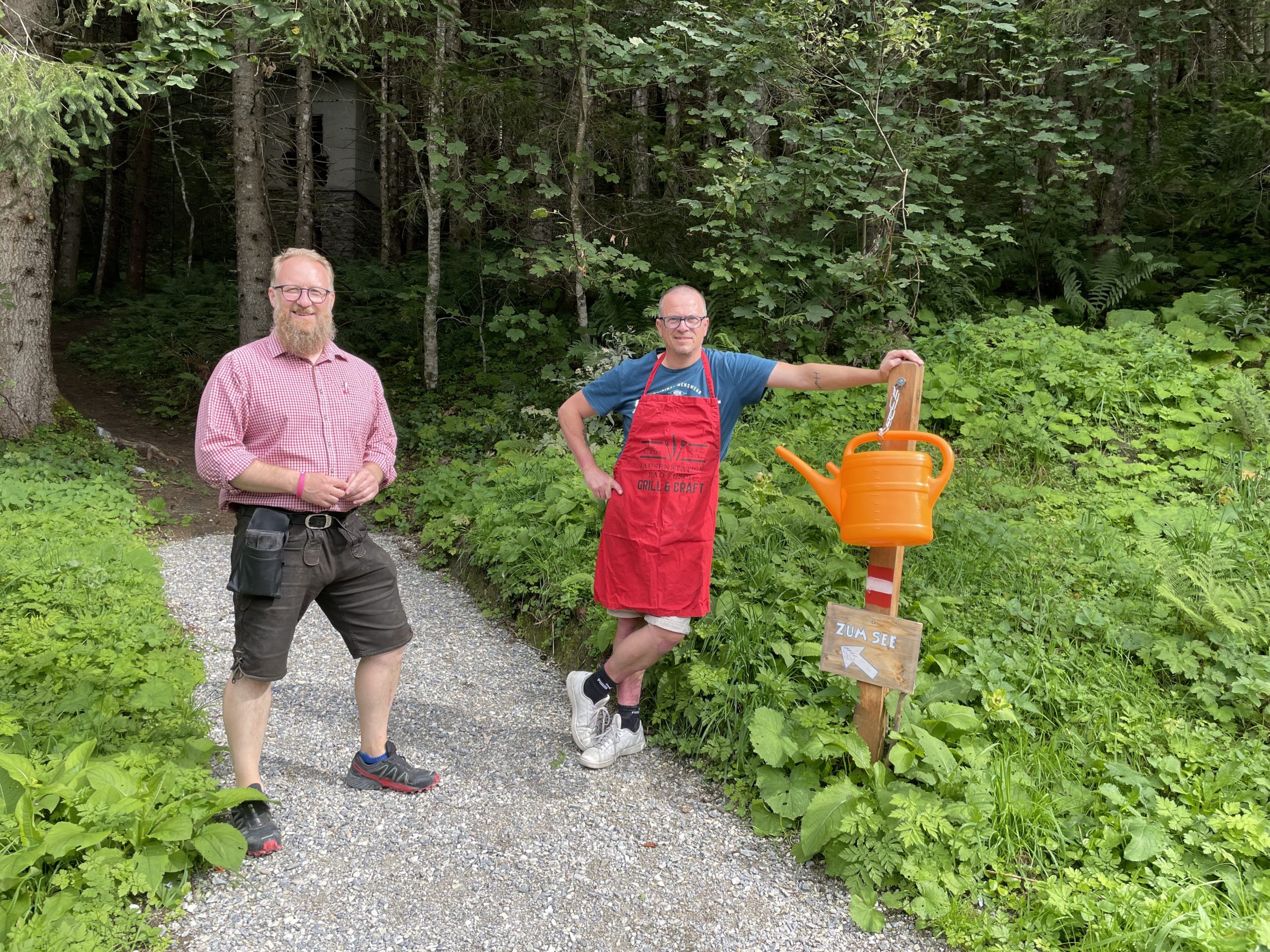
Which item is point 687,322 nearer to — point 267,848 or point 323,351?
point 323,351

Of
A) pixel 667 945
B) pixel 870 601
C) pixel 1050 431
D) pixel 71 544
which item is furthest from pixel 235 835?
pixel 1050 431

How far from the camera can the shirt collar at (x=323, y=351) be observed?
3.10 meters

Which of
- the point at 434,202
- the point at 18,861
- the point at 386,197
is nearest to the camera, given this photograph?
the point at 18,861

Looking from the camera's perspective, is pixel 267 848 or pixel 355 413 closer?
pixel 267 848

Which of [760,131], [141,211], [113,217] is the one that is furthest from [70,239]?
[760,131]

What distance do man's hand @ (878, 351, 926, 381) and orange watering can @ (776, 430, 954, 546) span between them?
25cm

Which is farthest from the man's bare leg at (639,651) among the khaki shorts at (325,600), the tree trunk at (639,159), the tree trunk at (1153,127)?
the tree trunk at (1153,127)

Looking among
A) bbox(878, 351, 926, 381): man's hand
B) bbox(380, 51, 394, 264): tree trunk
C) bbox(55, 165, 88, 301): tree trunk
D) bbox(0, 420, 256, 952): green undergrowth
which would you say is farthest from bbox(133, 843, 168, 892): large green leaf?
bbox(55, 165, 88, 301): tree trunk

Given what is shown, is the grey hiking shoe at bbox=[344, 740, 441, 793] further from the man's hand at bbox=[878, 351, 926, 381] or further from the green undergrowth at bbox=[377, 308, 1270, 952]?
the man's hand at bbox=[878, 351, 926, 381]

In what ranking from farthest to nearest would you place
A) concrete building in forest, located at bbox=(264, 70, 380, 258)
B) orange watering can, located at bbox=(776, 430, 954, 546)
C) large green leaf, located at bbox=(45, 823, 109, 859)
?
1. concrete building in forest, located at bbox=(264, 70, 380, 258)
2. orange watering can, located at bbox=(776, 430, 954, 546)
3. large green leaf, located at bbox=(45, 823, 109, 859)

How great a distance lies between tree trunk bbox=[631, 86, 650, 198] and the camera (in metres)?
10.3

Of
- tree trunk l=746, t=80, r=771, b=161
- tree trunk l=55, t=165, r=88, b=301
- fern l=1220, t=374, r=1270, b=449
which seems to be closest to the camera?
fern l=1220, t=374, r=1270, b=449

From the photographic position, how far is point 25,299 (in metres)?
8.66

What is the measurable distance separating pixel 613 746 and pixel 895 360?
218cm
